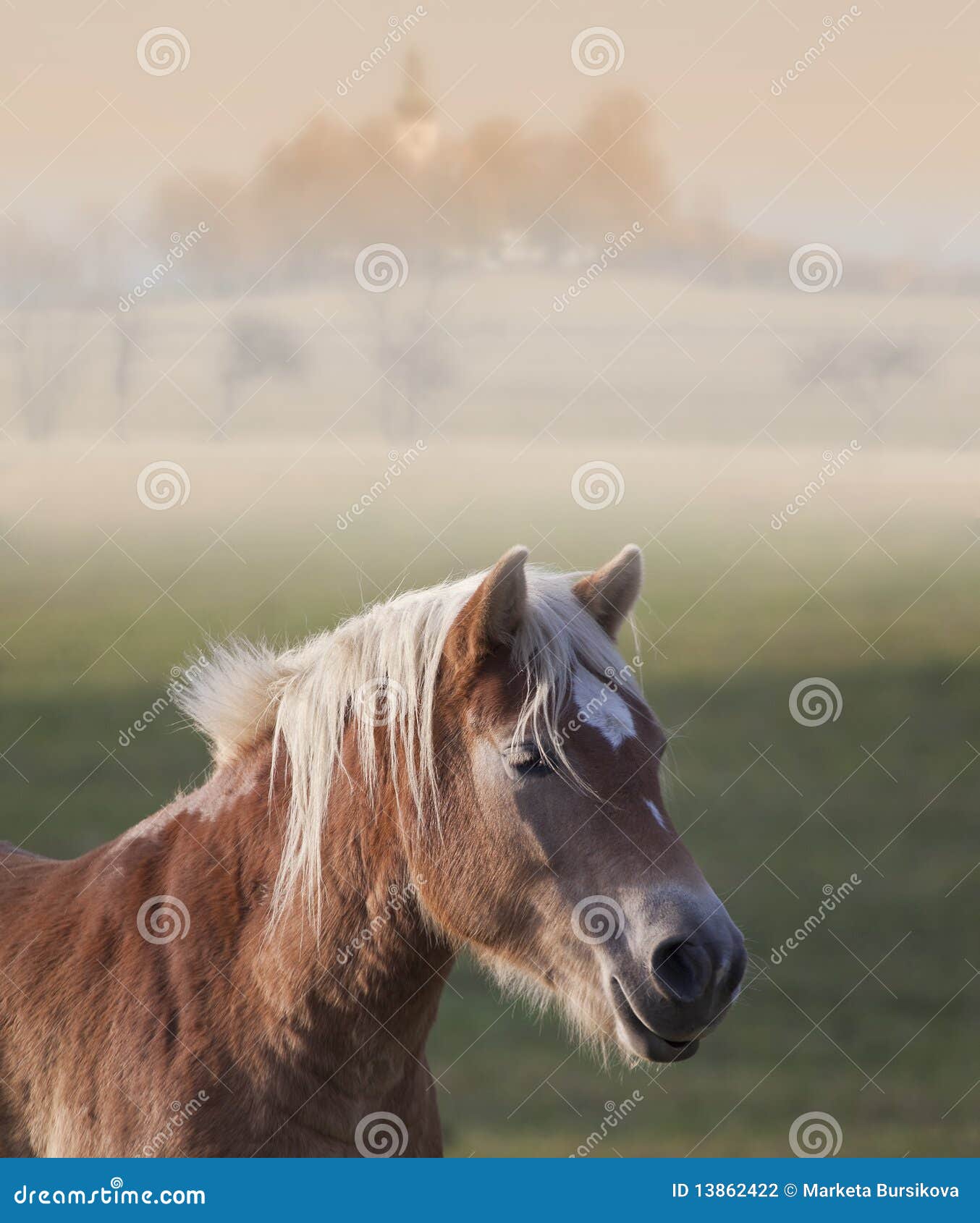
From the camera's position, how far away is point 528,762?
9.95 feet

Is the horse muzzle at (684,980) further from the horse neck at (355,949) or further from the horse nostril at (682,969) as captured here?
the horse neck at (355,949)

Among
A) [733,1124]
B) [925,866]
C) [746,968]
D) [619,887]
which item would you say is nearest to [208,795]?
[619,887]

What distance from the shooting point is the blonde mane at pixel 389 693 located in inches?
123

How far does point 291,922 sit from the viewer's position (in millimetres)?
3205

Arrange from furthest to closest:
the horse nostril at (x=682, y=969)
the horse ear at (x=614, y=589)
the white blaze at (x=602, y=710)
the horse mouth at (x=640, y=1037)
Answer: the horse ear at (x=614, y=589)
the white blaze at (x=602, y=710)
the horse mouth at (x=640, y=1037)
the horse nostril at (x=682, y=969)

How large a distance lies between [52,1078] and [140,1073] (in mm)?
373

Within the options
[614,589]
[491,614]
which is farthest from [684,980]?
[614,589]

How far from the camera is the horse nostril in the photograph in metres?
2.83

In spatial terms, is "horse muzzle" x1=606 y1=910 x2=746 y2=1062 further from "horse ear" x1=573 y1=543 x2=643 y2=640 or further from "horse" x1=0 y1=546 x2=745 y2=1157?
"horse ear" x1=573 y1=543 x2=643 y2=640

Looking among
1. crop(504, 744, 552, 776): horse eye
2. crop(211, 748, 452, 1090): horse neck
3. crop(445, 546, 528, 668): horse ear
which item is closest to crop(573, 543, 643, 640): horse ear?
crop(445, 546, 528, 668): horse ear

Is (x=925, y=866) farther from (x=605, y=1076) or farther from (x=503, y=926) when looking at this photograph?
(x=503, y=926)

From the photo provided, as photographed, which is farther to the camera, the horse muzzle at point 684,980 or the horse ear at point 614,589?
the horse ear at point 614,589

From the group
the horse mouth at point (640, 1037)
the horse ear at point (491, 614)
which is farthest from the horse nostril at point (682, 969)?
the horse ear at point (491, 614)

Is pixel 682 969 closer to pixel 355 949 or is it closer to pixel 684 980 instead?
pixel 684 980
